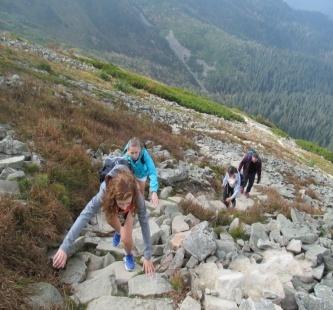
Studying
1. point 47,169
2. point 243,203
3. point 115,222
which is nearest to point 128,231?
point 115,222

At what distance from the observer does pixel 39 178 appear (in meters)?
8.84

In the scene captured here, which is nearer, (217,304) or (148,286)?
(217,304)

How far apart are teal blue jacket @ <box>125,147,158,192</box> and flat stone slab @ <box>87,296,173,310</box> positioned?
1.98m

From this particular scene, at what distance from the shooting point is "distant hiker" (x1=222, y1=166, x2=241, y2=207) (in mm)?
13117

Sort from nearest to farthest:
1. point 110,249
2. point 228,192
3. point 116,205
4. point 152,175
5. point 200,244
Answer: point 116,205, point 200,244, point 152,175, point 110,249, point 228,192

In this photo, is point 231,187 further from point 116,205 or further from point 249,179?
point 116,205

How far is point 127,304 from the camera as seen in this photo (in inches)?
252

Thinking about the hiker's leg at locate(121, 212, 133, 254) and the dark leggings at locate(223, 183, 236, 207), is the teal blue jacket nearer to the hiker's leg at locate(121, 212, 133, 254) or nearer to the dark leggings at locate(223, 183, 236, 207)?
the hiker's leg at locate(121, 212, 133, 254)

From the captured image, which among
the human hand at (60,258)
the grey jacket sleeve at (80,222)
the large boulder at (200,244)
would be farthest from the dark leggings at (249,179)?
the human hand at (60,258)

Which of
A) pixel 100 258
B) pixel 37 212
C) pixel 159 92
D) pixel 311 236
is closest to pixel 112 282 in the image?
pixel 100 258

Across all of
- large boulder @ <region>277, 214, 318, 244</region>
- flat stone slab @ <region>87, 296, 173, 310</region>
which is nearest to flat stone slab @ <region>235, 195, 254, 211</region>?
large boulder @ <region>277, 214, 318, 244</region>

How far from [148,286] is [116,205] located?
5.24ft

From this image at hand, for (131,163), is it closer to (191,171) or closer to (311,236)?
(311,236)

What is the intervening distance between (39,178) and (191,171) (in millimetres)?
7250
